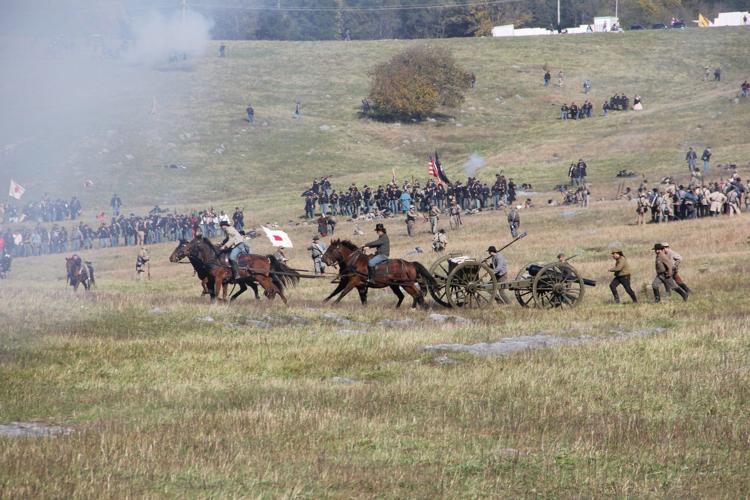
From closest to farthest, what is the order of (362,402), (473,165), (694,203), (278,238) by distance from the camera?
1. (362,402)
2. (278,238)
3. (694,203)
4. (473,165)

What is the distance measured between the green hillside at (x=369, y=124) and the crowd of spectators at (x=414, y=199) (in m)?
4.44

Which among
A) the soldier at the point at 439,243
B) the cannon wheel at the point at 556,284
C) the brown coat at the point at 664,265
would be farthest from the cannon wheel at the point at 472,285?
the soldier at the point at 439,243

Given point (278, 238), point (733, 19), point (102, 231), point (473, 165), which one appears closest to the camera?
point (278, 238)

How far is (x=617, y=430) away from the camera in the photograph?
15242 millimetres

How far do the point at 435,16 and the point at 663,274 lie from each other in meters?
132

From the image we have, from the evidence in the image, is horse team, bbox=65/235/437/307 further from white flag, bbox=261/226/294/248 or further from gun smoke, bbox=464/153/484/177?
gun smoke, bbox=464/153/484/177

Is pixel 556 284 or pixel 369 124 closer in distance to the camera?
pixel 556 284

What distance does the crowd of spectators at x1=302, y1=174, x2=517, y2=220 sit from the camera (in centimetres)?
6644

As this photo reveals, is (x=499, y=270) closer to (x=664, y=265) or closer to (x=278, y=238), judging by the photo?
(x=664, y=265)

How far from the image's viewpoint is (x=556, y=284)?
3030 centimetres

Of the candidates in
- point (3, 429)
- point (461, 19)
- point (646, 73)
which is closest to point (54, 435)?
point (3, 429)

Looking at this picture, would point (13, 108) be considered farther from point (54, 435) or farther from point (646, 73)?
point (646, 73)

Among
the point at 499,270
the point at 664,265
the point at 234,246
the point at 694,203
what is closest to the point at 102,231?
the point at 694,203

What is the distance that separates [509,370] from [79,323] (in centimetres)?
1039
